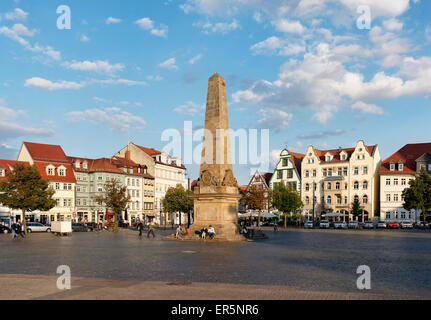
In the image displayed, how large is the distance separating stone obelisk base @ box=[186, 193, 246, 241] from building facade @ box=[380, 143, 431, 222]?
54687 mm

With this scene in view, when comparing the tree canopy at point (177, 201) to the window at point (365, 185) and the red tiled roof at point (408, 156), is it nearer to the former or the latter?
the window at point (365, 185)

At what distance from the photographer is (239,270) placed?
14.8 meters

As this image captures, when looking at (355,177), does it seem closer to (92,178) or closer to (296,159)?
(296,159)

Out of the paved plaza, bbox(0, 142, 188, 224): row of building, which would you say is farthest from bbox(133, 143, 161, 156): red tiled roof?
the paved plaza

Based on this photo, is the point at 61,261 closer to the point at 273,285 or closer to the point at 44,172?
the point at 273,285

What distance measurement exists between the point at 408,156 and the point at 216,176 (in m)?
60.8

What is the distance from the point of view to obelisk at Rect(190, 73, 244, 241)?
103ft

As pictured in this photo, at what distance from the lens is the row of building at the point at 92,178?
7238 centimetres

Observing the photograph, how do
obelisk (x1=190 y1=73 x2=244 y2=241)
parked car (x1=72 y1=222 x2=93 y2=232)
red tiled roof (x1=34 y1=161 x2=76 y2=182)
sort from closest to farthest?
obelisk (x1=190 y1=73 x2=244 y2=241) < parked car (x1=72 y1=222 x2=93 y2=232) < red tiled roof (x1=34 y1=161 x2=76 y2=182)

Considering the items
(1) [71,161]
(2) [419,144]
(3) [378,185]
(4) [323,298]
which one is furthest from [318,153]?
(4) [323,298]

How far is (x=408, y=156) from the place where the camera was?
81.8m

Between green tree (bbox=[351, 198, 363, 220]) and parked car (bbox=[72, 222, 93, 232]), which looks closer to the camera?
parked car (bbox=[72, 222, 93, 232])

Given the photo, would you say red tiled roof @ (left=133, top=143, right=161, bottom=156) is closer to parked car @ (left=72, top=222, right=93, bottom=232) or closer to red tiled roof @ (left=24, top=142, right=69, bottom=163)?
red tiled roof @ (left=24, top=142, right=69, bottom=163)
